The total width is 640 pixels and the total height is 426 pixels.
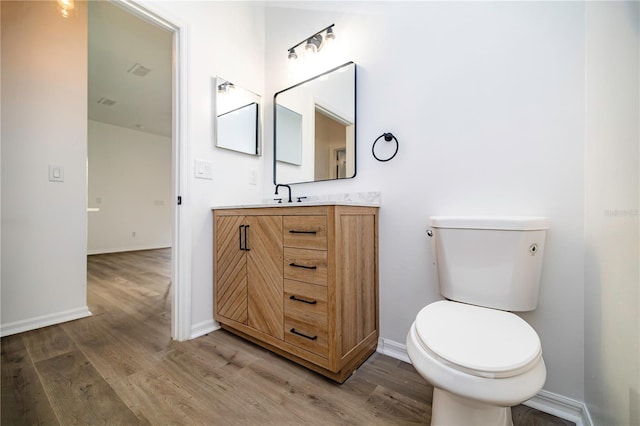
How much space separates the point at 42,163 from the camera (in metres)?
1.80

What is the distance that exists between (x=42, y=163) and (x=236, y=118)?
1.42 meters

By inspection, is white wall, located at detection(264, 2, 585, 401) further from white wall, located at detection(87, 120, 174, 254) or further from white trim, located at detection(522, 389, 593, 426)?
white wall, located at detection(87, 120, 174, 254)

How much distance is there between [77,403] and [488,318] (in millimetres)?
1647

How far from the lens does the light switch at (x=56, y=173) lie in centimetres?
183

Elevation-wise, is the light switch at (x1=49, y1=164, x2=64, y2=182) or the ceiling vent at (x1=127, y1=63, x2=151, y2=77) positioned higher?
the ceiling vent at (x1=127, y1=63, x2=151, y2=77)

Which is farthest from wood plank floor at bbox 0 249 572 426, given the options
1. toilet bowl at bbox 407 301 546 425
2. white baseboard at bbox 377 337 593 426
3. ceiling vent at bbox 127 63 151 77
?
ceiling vent at bbox 127 63 151 77

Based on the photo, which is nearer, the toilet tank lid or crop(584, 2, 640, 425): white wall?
crop(584, 2, 640, 425): white wall

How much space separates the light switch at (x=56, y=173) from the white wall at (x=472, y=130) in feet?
6.53

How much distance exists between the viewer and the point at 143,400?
1050mm

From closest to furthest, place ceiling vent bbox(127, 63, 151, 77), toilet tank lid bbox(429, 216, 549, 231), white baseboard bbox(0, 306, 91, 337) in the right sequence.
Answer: toilet tank lid bbox(429, 216, 549, 231), white baseboard bbox(0, 306, 91, 337), ceiling vent bbox(127, 63, 151, 77)

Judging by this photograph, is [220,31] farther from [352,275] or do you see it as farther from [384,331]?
[384,331]

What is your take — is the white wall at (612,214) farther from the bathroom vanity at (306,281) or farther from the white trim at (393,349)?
the bathroom vanity at (306,281)

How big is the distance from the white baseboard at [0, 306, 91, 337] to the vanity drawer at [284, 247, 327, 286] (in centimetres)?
181

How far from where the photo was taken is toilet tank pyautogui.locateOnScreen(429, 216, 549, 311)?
0.96 m
